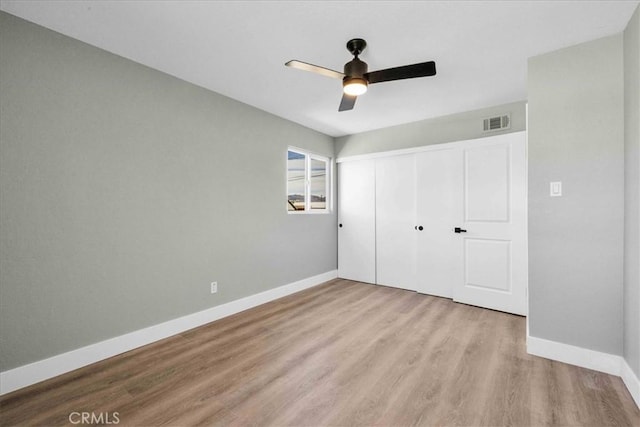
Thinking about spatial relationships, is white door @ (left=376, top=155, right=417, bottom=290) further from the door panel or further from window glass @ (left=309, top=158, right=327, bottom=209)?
window glass @ (left=309, top=158, right=327, bottom=209)

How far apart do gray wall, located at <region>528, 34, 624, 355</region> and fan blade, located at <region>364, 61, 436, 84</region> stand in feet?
3.53

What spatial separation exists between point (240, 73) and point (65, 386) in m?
2.82

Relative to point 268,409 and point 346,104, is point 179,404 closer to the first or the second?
point 268,409

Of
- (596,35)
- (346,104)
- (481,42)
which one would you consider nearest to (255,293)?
(346,104)

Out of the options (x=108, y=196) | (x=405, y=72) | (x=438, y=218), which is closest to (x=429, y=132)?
(x=438, y=218)

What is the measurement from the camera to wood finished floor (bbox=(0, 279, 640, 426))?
5.33ft

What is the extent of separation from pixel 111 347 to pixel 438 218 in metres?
3.86

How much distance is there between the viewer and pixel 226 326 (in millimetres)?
2898

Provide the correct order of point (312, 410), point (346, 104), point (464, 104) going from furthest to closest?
1. point (464, 104)
2. point (346, 104)
3. point (312, 410)

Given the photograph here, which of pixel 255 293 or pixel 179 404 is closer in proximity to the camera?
pixel 179 404

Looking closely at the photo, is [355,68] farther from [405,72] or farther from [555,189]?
[555,189]

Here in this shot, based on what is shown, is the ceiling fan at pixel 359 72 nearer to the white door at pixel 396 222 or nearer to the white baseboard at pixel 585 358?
the white door at pixel 396 222

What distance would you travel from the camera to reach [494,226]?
11.0ft

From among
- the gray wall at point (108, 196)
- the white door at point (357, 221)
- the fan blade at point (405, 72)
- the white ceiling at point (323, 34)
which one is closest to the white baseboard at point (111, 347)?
the gray wall at point (108, 196)
